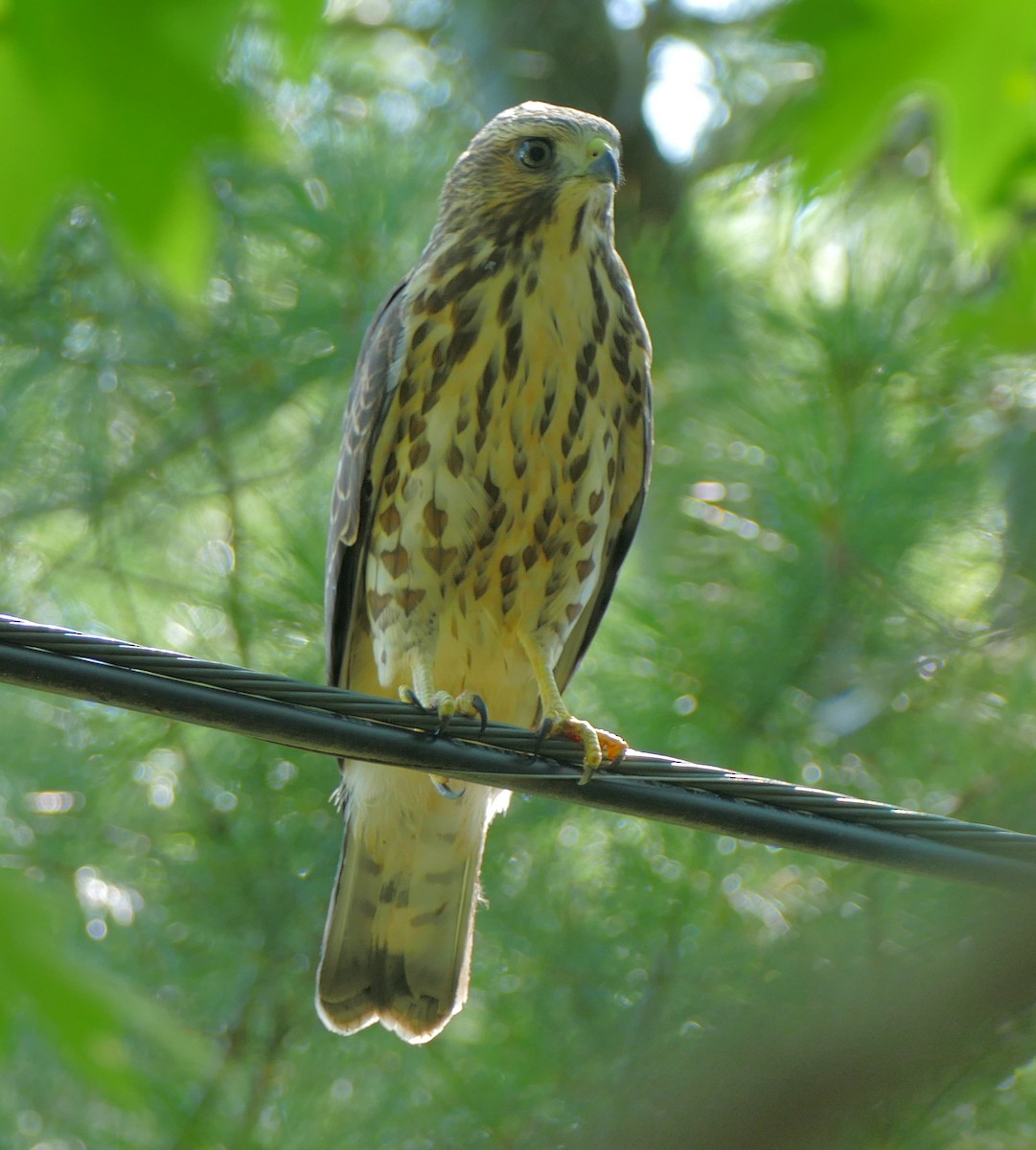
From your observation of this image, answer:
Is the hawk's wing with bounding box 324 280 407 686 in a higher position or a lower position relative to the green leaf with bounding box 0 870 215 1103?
higher

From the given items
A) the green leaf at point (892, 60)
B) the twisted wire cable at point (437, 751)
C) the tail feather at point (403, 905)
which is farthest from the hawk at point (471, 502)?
the green leaf at point (892, 60)

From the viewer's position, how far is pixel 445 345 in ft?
11.3

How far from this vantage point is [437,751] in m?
2.32

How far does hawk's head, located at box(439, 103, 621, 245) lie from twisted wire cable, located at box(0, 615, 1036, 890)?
5.46 ft

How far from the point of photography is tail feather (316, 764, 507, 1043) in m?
3.73

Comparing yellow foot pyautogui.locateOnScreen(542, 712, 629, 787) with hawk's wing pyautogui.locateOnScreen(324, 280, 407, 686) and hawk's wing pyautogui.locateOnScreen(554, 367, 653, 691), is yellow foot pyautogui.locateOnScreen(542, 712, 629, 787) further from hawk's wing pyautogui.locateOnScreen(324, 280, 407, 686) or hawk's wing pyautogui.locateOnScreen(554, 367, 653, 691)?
hawk's wing pyautogui.locateOnScreen(324, 280, 407, 686)

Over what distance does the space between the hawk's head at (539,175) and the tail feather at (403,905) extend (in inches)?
59.5

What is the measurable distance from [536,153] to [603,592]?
1.20 m

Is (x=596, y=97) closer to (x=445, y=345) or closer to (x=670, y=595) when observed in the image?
(x=670, y=595)

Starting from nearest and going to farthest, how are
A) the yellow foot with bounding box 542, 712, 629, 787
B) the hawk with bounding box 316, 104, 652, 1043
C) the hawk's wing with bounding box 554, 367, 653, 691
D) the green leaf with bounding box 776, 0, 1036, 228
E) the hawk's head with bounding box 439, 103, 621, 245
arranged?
1. the green leaf with bounding box 776, 0, 1036, 228
2. the yellow foot with bounding box 542, 712, 629, 787
3. the hawk with bounding box 316, 104, 652, 1043
4. the hawk's head with bounding box 439, 103, 621, 245
5. the hawk's wing with bounding box 554, 367, 653, 691

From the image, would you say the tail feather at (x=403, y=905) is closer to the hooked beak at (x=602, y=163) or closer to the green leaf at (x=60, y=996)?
the hooked beak at (x=602, y=163)

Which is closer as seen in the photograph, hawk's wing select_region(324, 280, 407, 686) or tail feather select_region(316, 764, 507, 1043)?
hawk's wing select_region(324, 280, 407, 686)

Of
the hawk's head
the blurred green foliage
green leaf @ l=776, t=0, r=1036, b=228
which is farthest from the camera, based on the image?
the blurred green foliage

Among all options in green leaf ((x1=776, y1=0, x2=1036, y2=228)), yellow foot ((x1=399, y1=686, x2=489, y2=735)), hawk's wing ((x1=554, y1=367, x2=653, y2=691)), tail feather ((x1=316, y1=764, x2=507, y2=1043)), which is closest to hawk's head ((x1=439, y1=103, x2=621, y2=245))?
hawk's wing ((x1=554, y1=367, x2=653, y2=691))
